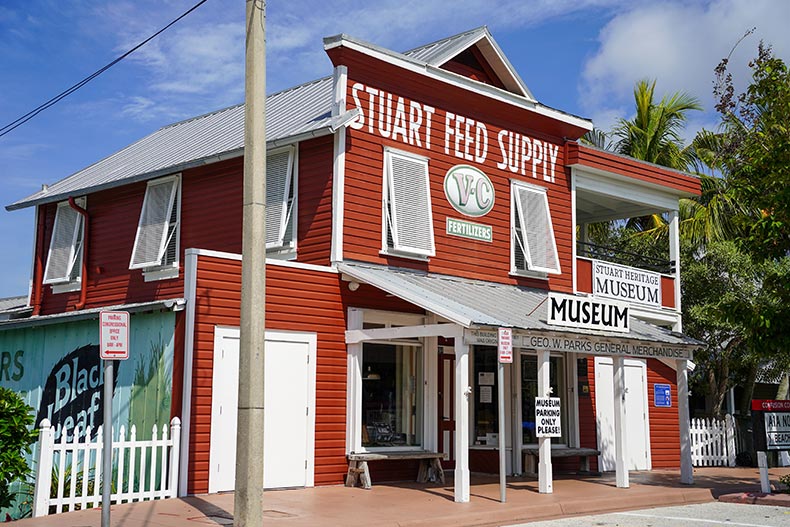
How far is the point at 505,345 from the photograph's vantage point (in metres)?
13.3

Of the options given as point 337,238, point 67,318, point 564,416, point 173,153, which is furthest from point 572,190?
point 67,318

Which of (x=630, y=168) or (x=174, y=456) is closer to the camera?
(x=174, y=456)

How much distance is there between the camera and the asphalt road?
12094 mm

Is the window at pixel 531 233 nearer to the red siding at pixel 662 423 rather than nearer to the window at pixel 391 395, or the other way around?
the window at pixel 391 395

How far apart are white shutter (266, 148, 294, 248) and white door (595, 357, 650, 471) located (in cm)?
805

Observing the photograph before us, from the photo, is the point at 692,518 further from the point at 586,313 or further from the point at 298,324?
the point at 298,324

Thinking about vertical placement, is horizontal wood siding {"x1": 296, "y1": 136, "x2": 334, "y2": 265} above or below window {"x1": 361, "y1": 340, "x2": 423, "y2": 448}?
above

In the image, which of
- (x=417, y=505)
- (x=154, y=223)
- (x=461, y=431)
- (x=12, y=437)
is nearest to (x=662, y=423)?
(x=461, y=431)

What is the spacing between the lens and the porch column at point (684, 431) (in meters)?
16.8

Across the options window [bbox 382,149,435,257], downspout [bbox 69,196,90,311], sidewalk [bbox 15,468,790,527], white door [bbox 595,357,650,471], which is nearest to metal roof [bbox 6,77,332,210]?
downspout [bbox 69,196,90,311]

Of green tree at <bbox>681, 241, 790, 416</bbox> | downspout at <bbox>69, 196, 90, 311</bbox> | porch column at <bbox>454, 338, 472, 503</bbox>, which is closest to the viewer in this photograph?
porch column at <bbox>454, 338, 472, 503</bbox>

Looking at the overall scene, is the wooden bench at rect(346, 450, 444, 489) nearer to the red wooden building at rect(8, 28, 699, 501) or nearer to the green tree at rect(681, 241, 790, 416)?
the red wooden building at rect(8, 28, 699, 501)

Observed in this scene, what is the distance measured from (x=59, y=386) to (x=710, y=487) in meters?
11.7

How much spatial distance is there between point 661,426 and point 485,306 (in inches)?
321
